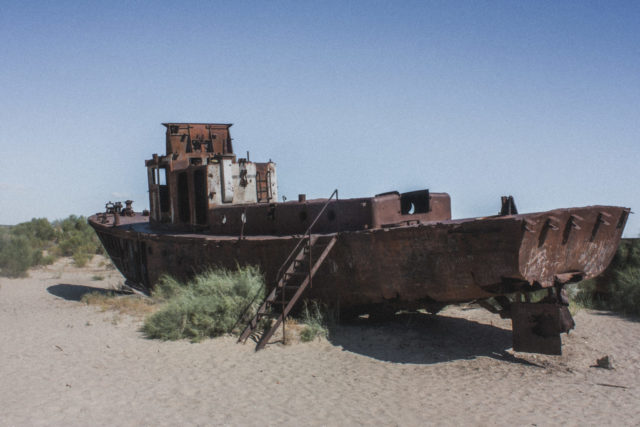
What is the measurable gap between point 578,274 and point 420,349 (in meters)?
2.48

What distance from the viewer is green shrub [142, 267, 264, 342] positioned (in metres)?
8.08

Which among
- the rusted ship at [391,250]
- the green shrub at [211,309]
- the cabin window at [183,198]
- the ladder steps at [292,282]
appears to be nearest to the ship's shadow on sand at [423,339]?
the rusted ship at [391,250]

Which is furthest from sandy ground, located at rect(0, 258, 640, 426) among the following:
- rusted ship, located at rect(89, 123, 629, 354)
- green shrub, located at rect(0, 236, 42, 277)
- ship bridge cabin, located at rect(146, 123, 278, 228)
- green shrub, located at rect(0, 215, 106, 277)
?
green shrub, located at rect(0, 215, 106, 277)

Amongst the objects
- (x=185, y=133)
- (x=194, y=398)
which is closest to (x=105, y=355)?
(x=194, y=398)

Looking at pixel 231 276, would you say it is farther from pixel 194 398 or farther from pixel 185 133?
pixel 185 133

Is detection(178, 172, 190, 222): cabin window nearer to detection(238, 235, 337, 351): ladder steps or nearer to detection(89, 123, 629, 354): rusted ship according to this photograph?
detection(89, 123, 629, 354): rusted ship

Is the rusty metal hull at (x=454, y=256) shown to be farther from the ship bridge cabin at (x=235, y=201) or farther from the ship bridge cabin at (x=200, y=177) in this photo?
the ship bridge cabin at (x=200, y=177)

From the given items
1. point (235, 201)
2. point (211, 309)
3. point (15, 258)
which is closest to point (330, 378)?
point (211, 309)

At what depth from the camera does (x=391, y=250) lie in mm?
7473

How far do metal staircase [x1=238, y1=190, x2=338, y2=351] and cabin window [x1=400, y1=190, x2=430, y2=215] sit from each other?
1.20 meters

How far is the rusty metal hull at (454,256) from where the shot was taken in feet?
21.1

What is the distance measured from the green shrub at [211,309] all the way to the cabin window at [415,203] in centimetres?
278

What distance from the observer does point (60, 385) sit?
19.5 ft

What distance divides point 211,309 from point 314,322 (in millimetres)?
1660
